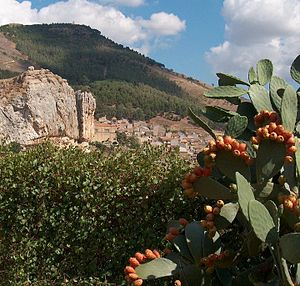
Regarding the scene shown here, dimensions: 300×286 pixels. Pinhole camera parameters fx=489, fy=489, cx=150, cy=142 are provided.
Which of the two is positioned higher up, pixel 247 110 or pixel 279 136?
pixel 247 110

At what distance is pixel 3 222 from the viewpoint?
16.1 feet

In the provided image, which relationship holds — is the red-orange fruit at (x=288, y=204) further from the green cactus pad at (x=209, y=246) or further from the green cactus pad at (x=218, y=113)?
the green cactus pad at (x=218, y=113)

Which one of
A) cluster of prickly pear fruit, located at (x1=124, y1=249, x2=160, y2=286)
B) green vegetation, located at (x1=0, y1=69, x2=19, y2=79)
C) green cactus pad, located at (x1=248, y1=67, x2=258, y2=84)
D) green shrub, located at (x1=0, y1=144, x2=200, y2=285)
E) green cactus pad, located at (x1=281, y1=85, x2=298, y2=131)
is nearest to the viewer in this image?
cluster of prickly pear fruit, located at (x1=124, y1=249, x2=160, y2=286)

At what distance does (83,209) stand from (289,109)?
8.20ft

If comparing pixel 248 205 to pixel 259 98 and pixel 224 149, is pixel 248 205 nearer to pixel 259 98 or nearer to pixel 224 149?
pixel 224 149

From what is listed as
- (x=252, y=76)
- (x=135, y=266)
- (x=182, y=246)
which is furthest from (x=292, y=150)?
(x=252, y=76)

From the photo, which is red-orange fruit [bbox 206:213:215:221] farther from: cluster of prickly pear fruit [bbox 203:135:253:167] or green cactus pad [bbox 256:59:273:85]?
green cactus pad [bbox 256:59:273:85]

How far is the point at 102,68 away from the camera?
95688 millimetres

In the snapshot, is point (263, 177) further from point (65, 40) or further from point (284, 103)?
point (65, 40)

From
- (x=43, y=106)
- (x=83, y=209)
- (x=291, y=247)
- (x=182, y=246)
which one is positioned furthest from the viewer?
(x=43, y=106)

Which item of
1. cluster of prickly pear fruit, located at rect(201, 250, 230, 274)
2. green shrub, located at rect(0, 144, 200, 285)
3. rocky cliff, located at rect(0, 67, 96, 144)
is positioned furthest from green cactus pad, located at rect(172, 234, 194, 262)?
rocky cliff, located at rect(0, 67, 96, 144)

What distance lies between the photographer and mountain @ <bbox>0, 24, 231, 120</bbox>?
79625mm

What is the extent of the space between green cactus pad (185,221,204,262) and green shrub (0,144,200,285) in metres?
1.58

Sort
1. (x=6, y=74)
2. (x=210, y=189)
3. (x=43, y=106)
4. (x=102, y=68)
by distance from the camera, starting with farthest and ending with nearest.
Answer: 1. (x=102, y=68)
2. (x=6, y=74)
3. (x=43, y=106)
4. (x=210, y=189)
